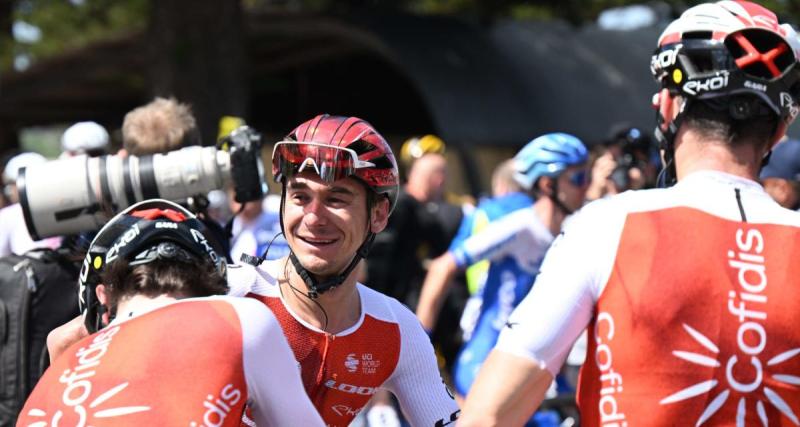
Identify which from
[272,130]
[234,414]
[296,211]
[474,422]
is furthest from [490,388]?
[272,130]

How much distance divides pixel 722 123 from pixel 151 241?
144 centimetres

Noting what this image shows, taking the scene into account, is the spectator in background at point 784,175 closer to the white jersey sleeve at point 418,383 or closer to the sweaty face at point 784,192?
the sweaty face at point 784,192

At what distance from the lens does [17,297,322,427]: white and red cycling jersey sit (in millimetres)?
2939

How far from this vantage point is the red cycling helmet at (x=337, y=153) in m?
3.86

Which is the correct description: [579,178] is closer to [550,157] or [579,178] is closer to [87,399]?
[550,157]

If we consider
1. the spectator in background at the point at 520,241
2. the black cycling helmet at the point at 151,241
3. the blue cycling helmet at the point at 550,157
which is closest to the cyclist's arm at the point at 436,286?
the spectator in background at the point at 520,241

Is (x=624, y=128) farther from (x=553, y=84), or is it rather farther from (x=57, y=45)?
(x=57, y=45)

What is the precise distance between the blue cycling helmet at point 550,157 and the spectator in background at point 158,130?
290 centimetres

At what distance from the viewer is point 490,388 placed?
2.77 metres

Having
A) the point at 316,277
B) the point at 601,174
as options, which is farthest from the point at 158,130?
the point at 601,174

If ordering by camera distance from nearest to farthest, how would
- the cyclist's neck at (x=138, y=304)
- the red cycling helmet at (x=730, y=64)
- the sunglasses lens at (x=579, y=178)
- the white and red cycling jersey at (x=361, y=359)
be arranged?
the red cycling helmet at (x=730, y=64) → the cyclist's neck at (x=138, y=304) → the white and red cycling jersey at (x=361, y=359) → the sunglasses lens at (x=579, y=178)

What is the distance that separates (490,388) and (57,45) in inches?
1001

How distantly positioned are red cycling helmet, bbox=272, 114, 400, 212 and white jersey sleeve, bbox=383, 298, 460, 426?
0.49m

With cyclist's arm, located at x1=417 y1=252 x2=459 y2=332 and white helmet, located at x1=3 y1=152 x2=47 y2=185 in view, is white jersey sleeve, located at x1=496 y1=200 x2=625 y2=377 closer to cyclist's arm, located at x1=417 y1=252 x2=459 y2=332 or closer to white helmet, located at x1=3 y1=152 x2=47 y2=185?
cyclist's arm, located at x1=417 y1=252 x2=459 y2=332
